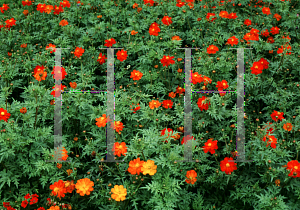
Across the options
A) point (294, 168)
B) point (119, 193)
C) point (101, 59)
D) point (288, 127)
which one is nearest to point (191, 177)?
point (119, 193)

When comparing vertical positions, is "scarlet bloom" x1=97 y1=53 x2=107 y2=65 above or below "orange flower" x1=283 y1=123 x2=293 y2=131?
above

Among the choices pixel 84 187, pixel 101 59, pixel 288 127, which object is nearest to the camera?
pixel 84 187

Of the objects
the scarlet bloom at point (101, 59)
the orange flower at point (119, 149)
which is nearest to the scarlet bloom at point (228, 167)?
the orange flower at point (119, 149)

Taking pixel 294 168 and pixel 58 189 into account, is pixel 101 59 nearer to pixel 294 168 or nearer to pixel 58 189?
pixel 58 189

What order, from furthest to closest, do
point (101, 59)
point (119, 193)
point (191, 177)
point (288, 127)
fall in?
point (101, 59) → point (288, 127) → point (191, 177) → point (119, 193)

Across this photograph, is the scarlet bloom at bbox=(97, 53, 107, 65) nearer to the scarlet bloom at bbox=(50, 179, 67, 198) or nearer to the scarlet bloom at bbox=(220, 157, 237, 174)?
the scarlet bloom at bbox=(50, 179, 67, 198)

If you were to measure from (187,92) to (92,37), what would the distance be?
1.71 metres

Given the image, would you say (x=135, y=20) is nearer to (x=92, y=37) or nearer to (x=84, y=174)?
(x=92, y=37)

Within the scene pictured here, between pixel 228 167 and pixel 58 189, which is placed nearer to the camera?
pixel 58 189

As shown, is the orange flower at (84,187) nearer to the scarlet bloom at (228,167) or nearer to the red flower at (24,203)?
the red flower at (24,203)

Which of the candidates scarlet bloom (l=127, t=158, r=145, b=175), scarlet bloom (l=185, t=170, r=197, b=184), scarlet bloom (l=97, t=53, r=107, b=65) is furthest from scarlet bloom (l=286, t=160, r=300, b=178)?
scarlet bloom (l=97, t=53, r=107, b=65)

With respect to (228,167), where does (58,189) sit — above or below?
below

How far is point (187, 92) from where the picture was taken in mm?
3385

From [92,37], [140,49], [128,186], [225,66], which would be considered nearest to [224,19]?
[225,66]
